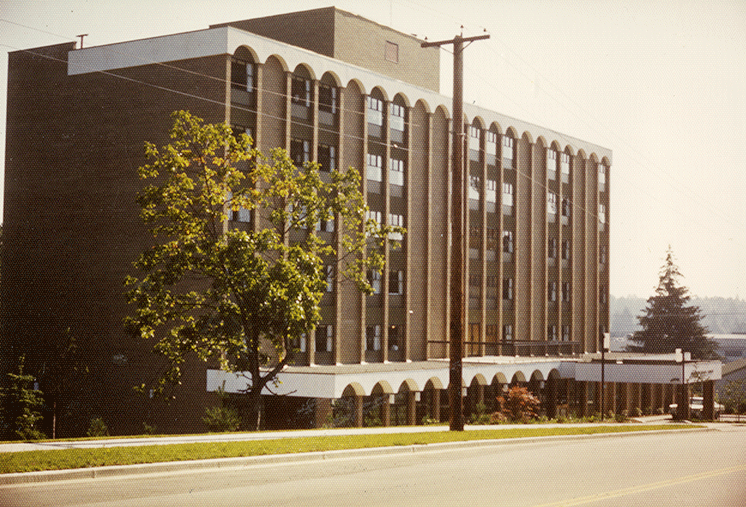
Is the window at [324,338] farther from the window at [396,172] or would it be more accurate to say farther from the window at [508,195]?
the window at [508,195]

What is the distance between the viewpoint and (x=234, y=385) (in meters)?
42.2

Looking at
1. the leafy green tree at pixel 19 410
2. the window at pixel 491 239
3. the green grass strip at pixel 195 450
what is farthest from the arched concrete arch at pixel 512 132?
the green grass strip at pixel 195 450

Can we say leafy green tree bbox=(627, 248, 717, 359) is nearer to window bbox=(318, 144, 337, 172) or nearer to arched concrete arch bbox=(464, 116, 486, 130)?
arched concrete arch bbox=(464, 116, 486, 130)

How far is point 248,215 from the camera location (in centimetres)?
4472

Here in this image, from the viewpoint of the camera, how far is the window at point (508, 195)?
65613 millimetres

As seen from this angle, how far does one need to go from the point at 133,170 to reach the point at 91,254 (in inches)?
209

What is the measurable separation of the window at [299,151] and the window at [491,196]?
776 inches

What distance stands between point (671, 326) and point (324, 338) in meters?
69.4

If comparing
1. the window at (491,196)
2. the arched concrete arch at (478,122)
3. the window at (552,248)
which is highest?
the arched concrete arch at (478,122)

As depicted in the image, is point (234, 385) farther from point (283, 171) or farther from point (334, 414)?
point (283, 171)

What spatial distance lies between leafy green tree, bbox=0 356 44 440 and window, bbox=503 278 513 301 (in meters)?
34.2

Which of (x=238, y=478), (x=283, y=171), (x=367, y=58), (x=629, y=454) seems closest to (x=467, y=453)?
(x=629, y=454)

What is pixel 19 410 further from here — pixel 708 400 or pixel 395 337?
pixel 708 400

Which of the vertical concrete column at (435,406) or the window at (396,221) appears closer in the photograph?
the vertical concrete column at (435,406)
